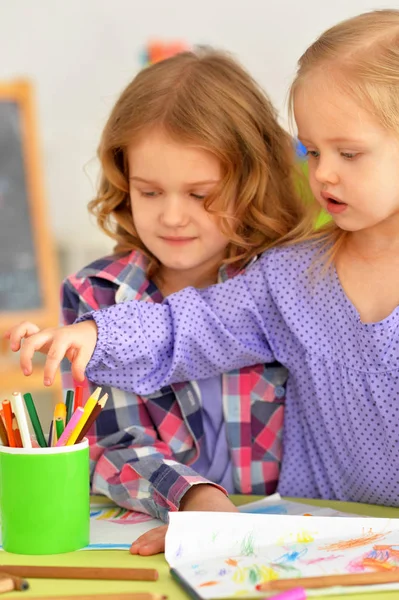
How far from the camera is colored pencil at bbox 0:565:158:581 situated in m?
0.70

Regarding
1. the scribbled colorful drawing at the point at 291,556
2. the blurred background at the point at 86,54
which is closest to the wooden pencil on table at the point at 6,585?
the scribbled colorful drawing at the point at 291,556

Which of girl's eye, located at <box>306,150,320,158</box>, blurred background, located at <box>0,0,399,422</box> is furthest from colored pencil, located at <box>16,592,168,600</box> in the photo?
blurred background, located at <box>0,0,399,422</box>

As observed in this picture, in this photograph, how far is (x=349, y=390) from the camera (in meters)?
0.98

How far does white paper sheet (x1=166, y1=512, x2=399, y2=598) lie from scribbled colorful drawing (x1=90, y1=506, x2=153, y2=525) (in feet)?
0.55

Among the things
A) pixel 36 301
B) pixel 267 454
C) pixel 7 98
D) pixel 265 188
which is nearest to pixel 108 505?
pixel 267 454

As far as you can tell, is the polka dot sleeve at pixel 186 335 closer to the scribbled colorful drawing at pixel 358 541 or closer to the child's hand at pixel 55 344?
the child's hand at pixel 55 344

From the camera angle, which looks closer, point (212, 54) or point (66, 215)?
point (212, 54)

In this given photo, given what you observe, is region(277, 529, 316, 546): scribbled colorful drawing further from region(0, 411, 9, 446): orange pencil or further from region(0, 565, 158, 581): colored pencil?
region(0, 411, 9, 446): orange pencil

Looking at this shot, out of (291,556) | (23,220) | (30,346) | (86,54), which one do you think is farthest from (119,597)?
(86,54)

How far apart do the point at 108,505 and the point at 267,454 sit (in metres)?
0.21

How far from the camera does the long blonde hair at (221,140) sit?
106 cm

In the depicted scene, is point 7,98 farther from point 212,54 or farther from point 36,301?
point 212,54

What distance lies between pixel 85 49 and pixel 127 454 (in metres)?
2.30

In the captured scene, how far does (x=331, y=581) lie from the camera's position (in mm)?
654
